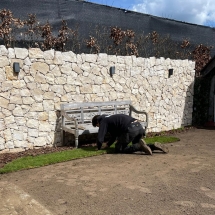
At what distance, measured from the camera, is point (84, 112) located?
26.5 feet

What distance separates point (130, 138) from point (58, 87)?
2.32 m

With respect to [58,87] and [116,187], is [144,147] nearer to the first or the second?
[116,187]

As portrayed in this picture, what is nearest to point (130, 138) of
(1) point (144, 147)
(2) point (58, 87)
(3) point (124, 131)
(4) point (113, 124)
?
(3) point (124, 131)

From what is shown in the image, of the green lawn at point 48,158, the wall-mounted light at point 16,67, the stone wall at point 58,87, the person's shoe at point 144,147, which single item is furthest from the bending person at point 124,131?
the wall-mounted light at point 16,67

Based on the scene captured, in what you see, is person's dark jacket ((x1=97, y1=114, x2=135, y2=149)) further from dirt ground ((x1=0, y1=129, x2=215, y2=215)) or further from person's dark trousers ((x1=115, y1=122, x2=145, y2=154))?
dirt ground ((x1=0, y1=129, x2=215, y2=215))

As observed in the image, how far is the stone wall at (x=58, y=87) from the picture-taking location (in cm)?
673

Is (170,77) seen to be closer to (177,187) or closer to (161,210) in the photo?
(177,187)

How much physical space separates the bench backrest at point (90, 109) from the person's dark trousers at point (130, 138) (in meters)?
1.55

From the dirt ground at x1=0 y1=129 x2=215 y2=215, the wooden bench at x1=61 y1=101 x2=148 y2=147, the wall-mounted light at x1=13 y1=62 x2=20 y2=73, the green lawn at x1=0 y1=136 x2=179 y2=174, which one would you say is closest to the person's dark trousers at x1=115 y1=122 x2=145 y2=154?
the dirt ground at x1=0 y1=129 x2=215 y2=215

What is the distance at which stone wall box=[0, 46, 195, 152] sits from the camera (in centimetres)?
673

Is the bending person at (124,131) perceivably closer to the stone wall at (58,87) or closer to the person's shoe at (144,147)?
the person's shoe at (144,147)

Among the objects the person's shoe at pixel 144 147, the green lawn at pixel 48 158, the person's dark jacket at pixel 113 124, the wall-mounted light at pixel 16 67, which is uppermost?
the wall-mounted light at pixel 16 67

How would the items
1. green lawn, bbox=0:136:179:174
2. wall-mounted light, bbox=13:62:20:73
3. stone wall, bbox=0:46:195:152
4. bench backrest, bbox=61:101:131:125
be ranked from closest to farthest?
green lawn, bbox=0:136:179:174
wall-mounted light, bbox=13:62:20:73
stone wall, bbox=0:46:195:152
bench backrest, bbox=61:101:131:125

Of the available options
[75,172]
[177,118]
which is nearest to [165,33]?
[177,118]
